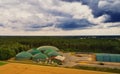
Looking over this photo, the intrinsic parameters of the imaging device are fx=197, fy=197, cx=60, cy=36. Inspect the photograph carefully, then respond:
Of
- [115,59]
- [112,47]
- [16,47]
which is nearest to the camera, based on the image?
[115,59]

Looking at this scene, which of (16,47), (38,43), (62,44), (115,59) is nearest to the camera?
(115,59)

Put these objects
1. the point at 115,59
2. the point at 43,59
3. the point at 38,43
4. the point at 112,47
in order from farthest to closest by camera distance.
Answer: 1. the point at 38,43
2. the point at 112,47
3. the point at 115,59
4. the point at 43,59

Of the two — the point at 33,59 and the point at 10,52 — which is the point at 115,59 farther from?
the point at 10,52

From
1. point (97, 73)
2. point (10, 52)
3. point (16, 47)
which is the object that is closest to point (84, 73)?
point (97, 73)

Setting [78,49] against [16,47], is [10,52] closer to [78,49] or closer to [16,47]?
[16,47]

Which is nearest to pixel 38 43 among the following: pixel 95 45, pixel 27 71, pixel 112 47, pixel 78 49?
pixel 78 49

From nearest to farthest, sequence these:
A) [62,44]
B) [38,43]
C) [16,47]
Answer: [16,47] → [62,44] → [38,43]

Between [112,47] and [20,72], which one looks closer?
[20,72]

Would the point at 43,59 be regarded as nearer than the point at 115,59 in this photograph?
Yes
